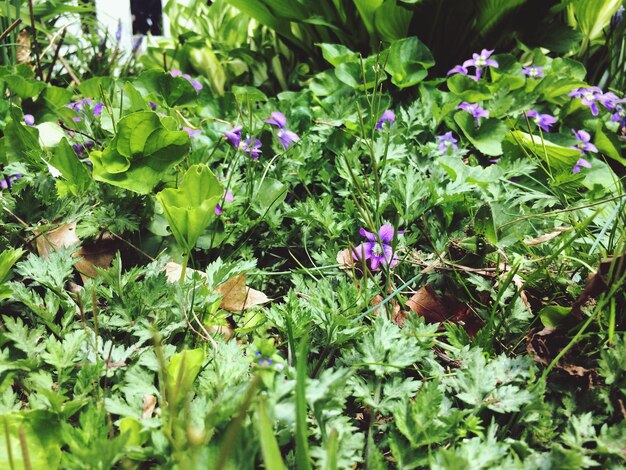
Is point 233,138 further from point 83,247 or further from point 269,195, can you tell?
point 83,247

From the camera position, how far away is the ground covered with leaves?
755 mm

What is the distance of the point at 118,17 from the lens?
3078 millimetres

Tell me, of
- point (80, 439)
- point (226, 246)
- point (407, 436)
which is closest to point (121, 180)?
point (226, 246)

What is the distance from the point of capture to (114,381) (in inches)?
35.4

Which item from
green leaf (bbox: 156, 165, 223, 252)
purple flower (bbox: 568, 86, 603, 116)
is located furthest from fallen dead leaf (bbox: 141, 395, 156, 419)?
purple flower (bbox: 568, 86, 603, 116)

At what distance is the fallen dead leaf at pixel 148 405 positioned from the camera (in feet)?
2.73

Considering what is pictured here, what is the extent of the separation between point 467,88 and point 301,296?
43.7 inches

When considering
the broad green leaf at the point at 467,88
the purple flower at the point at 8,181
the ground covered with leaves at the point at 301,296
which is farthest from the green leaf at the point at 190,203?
the broad green leaf at the point at 467,88

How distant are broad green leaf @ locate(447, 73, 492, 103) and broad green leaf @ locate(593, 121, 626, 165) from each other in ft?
1.40

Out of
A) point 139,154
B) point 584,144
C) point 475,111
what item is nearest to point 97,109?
point 139,154

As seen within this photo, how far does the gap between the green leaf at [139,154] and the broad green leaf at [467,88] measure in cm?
103

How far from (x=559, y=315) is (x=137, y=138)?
0.91 metres

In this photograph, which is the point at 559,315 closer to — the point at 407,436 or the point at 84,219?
the point at 407,436

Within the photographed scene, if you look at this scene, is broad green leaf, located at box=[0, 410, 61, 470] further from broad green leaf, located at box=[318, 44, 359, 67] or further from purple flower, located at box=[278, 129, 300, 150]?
broad green leaf, located at box=[318, 44, 359, 67]
